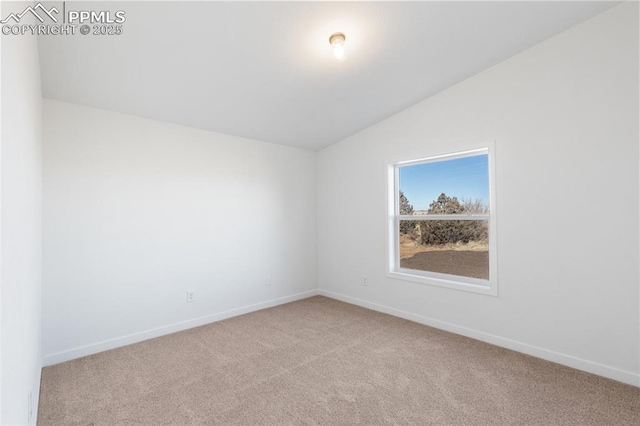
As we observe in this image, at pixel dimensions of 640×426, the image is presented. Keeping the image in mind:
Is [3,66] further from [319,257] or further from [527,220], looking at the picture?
[319,257]

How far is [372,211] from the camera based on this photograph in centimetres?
403

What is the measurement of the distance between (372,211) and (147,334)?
2974 millimetres

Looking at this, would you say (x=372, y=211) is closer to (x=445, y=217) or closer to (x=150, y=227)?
(x=445, y=217)

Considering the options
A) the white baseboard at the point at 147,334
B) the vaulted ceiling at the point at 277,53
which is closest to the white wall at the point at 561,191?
the vaulted ceiling at the point at 277,53

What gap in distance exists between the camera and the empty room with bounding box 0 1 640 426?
6.33 ft

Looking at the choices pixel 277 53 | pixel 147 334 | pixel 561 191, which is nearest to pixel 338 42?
pixel 277 53

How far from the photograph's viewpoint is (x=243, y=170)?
394cm

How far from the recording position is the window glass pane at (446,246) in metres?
3.20

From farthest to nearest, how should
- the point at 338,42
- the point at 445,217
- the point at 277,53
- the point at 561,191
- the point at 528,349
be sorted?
the point at 445,217
the point at 528,349
the point at 561,191
the point at 277,53
the point at 338,42

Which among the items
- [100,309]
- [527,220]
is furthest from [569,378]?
[100,309]

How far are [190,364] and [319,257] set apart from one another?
2.58 m

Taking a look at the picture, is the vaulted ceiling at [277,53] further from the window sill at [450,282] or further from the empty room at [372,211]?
the window sill at [450,282]

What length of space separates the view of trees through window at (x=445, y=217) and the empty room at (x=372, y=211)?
2cm

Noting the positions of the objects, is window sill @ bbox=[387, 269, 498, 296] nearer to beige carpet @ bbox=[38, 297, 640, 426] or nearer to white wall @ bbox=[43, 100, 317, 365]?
beige carpet @ bbox=[38, 297, 640, 426]
